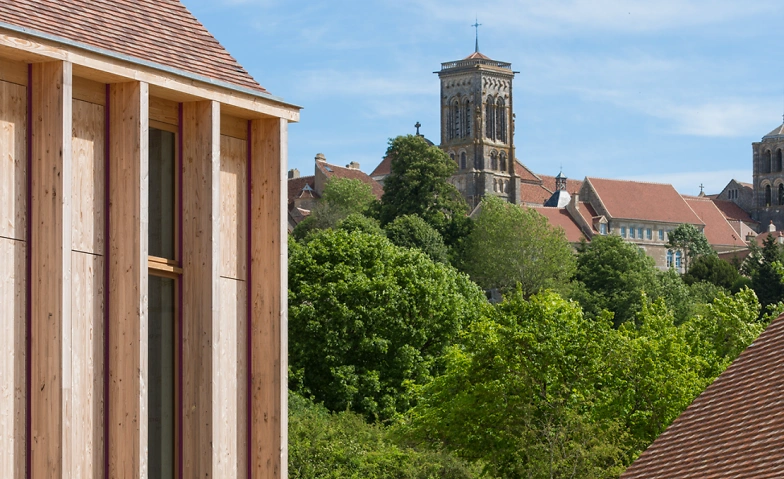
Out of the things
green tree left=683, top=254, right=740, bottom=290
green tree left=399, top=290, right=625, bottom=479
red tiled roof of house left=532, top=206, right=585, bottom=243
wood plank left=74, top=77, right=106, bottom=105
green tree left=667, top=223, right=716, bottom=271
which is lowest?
green tree left=399, top=290, right=625, bottom=479

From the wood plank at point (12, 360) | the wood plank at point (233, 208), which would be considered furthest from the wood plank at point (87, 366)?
the wood plank at point (233, 208)

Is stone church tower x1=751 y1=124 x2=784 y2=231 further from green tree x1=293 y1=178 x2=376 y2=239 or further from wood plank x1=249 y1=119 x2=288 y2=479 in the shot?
wood plank x1=249 y1=119 x2=288 y2=479

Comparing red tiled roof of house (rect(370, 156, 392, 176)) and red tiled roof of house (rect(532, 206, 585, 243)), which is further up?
red tiled roof of house (rect(370, 156, 392, 176))

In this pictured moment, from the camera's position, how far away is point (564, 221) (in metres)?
148

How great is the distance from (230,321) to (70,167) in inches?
100

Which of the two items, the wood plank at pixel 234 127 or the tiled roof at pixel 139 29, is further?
the wood plank at pixel 234 127

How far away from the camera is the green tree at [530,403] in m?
33.6

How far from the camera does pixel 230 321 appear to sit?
549 inches

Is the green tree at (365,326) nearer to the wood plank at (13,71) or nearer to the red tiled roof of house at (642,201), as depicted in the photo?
the wood plank at (13,71)

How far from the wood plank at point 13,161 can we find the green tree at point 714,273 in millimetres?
108939

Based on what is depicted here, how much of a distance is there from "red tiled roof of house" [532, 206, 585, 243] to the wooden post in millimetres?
133346

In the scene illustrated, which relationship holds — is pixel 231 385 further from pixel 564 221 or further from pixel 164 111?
pixel 564 221

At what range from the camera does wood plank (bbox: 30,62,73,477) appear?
39.1 feet

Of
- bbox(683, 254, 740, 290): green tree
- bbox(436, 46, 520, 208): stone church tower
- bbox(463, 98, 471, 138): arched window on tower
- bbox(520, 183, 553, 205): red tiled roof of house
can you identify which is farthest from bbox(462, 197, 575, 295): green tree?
bbox(520, 183, 553, 205): red tiled roof of house
